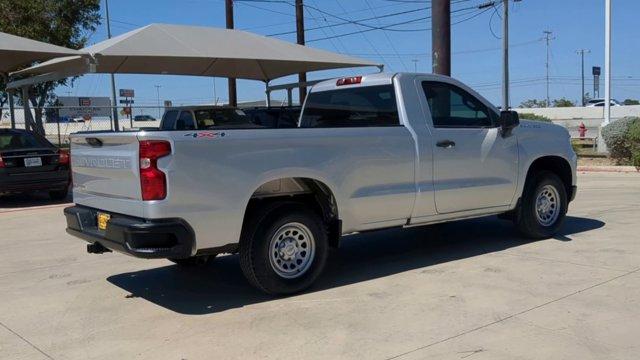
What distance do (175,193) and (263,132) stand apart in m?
0.93

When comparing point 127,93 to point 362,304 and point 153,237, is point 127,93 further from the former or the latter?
point 362,304

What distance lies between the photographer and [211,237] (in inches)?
204

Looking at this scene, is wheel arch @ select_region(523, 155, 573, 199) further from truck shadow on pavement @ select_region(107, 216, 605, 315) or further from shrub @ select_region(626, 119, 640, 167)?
shrub @ select_region(626, 119, 640, 167)

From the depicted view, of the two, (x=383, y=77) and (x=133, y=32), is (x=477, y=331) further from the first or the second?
(x=133, y=32)

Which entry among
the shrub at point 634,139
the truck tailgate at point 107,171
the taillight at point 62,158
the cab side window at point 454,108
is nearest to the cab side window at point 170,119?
the taillight at point 62,158

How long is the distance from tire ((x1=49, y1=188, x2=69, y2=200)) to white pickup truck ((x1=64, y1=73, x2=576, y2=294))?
7.55 m

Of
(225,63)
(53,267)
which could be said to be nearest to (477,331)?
(53,267)

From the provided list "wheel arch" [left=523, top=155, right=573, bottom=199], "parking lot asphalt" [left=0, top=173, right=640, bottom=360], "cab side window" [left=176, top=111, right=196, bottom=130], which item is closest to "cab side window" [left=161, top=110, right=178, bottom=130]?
"cab side window" [left=176, top=111, right=196, bottom=130]

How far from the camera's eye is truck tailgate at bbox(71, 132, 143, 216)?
16.6ft

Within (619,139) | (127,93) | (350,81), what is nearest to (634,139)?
(619,139)

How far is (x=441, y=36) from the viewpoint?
14812 millimetres

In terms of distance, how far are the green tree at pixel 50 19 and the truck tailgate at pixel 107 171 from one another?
16.0m

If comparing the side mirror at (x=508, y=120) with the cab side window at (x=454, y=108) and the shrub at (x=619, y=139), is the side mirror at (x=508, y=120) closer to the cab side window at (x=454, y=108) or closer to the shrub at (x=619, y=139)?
the cab side window at (x=454, y=108)

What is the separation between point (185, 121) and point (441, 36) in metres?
6.11
